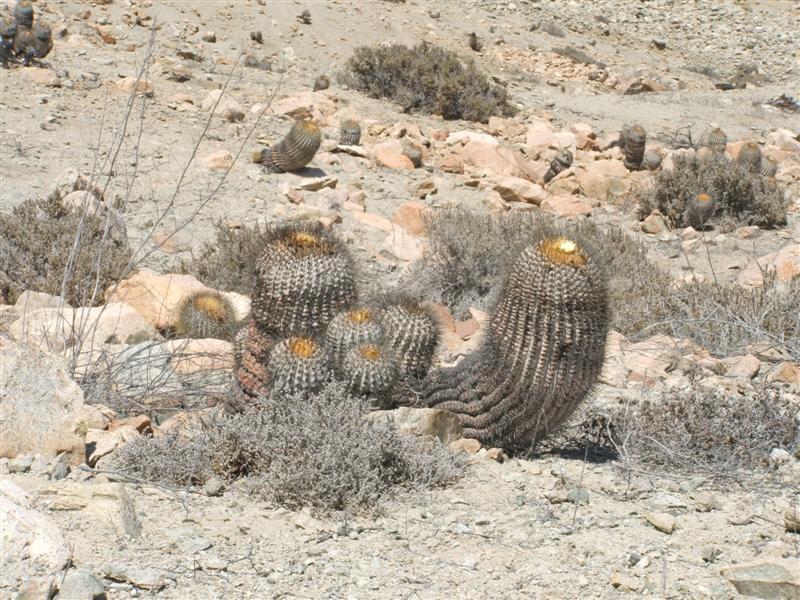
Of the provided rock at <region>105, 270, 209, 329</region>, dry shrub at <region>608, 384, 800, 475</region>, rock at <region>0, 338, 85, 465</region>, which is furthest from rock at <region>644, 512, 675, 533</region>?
rock at <region>105, 270, 209, 329</region>

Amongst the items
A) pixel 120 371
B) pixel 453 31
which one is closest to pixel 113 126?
pixel 120 371

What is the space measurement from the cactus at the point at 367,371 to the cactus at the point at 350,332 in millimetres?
37

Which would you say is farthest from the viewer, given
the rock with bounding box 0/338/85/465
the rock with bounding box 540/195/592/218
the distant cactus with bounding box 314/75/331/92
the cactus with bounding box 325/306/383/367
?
the distant cactus with bounding box 314/75/331/92

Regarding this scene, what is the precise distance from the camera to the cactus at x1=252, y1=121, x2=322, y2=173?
37.1 feet

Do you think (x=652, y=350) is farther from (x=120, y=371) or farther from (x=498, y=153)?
(x=498, y=153)

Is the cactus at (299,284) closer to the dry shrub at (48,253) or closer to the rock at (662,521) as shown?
the rock at (662,521)

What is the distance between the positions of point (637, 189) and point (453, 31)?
11.7 m

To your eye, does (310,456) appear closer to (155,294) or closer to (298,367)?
(298,367)

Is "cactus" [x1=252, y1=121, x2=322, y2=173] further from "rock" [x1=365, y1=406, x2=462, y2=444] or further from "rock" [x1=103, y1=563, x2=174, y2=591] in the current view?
"rock" [x1=103, y1=563, x2=174, y2=591]

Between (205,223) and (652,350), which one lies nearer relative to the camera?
(652,350)

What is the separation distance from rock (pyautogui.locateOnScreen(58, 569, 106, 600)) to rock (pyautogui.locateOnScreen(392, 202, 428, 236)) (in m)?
7.40

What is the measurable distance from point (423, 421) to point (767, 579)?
1752 mm

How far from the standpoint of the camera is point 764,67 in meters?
27.1

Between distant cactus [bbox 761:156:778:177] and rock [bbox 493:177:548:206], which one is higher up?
distant cactus [bbox 761:156:778:177]
